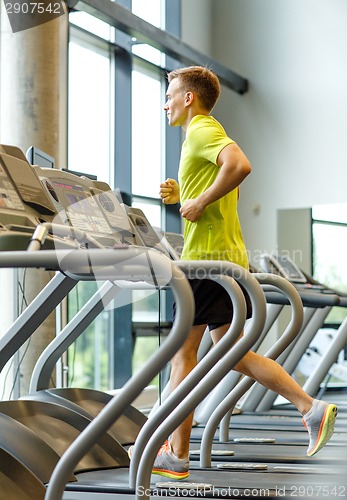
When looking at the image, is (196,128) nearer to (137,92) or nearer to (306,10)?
(137,92)

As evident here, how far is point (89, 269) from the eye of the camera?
6.79 feet

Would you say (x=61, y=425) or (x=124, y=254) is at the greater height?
(x=124, y=254)

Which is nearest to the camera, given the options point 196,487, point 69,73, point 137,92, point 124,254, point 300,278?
point 124,254

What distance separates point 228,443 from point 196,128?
1865 mm

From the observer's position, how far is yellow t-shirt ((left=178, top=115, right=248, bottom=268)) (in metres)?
3.00

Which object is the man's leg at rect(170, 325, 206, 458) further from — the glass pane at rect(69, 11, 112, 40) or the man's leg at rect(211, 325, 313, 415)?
the glass pane at rect(69, 11, 112, 40)

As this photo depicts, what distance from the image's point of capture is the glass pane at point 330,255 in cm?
887

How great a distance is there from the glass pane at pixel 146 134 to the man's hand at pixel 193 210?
4667 millimetres

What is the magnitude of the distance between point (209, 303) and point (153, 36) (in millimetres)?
5205

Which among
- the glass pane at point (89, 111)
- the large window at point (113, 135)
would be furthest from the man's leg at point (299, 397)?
the glass pane at point (89, 111)

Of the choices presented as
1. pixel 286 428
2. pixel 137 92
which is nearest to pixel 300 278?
pixel 286 428

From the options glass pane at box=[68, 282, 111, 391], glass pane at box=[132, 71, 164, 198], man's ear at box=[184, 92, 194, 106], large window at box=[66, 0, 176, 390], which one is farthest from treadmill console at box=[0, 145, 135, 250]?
glass pane at box=[132, 71, 164, 198]

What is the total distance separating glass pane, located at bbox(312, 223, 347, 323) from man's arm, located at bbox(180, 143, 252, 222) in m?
6.16

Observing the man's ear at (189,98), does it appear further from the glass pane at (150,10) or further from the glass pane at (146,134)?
the glass pane at (150,10)
